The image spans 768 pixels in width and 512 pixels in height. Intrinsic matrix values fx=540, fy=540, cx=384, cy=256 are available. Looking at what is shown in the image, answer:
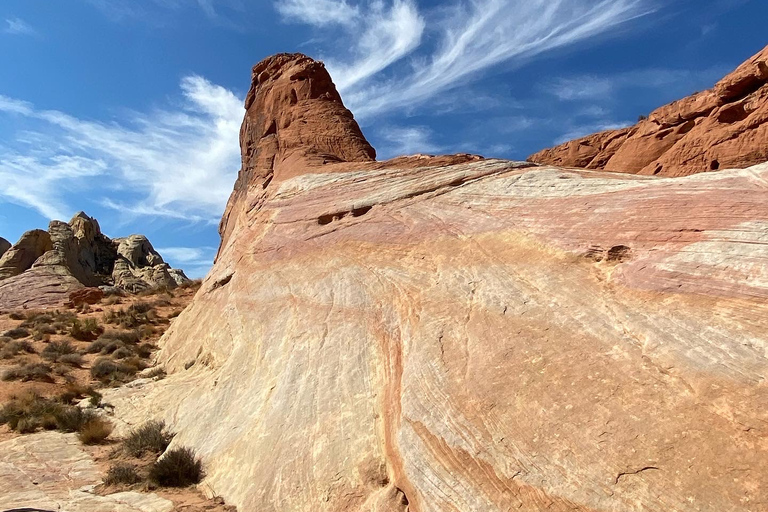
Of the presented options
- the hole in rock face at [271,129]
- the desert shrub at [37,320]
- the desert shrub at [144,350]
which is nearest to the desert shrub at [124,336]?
the desert shrub at [144,350]

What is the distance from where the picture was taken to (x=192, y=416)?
973 cm

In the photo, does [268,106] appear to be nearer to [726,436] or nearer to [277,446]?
[277,446]

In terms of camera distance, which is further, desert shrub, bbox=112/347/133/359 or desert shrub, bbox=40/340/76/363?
desert shrub, bbox=40/340/76/363

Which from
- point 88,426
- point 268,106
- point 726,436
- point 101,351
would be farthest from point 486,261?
point 101,351

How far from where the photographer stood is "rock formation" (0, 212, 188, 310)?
115 feet

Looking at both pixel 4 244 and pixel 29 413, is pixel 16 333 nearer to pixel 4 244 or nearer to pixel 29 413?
pixel 29 413

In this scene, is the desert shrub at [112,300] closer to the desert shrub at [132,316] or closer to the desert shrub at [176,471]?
the desert shrub at [132,316]

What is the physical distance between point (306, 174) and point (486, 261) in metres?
6.70

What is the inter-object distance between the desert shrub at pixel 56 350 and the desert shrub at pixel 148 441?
987 centimetres

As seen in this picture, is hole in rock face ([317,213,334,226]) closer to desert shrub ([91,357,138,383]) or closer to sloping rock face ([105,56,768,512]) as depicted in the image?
sloping rock face ([105,56,768,512])

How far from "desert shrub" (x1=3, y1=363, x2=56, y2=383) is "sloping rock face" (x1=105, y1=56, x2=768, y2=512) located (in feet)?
22.8

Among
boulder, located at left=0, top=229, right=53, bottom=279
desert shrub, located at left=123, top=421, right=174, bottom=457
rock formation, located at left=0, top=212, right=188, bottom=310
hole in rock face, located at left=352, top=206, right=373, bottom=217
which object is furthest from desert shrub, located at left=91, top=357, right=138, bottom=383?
boulder, located at left=0, top=229, right=53, bottom=279

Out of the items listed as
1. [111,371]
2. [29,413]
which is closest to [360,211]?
[29,413]

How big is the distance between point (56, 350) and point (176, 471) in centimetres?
1371
